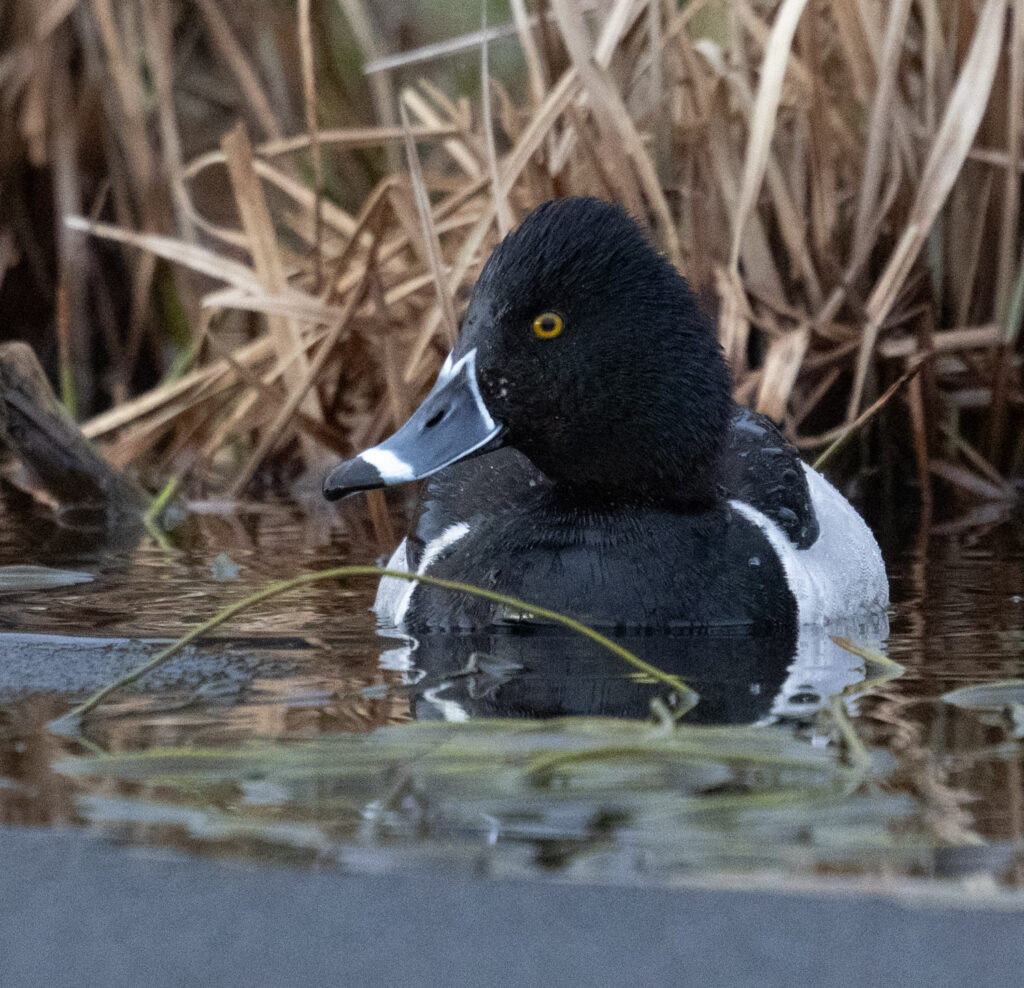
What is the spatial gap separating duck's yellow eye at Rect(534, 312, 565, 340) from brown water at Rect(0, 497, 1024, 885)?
68cm

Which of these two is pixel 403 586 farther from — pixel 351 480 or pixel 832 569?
pixel 832 569

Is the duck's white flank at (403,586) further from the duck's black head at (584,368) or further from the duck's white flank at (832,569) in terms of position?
the duck's white flank at (832,569)

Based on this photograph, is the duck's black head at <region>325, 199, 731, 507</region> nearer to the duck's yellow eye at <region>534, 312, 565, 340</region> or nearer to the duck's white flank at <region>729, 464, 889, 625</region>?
the duck's yellow eye at <region>534, 312, 565, 340</region>

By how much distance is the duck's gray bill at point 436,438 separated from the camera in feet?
12.7

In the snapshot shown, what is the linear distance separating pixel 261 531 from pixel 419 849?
3405mm

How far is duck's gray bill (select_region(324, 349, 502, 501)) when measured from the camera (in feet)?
12.7

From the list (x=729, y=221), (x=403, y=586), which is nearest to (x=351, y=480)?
(x=403, y=586)

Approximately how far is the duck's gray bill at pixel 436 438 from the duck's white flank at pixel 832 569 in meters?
0.69

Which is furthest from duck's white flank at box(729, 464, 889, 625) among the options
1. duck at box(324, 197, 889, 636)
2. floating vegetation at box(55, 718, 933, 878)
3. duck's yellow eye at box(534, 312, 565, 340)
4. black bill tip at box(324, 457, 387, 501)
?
floating vegetation at box(55, 718, 933, 878)

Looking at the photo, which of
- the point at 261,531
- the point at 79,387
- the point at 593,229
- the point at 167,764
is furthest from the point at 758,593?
the point at 79,387

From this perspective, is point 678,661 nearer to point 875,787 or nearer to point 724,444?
point 724,444

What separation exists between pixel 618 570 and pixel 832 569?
25.7 inches

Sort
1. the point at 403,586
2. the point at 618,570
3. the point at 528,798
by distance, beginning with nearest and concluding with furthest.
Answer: the point at 528,798, the point at 618,570, the point at 403,586

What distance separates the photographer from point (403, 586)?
14.0 feet
